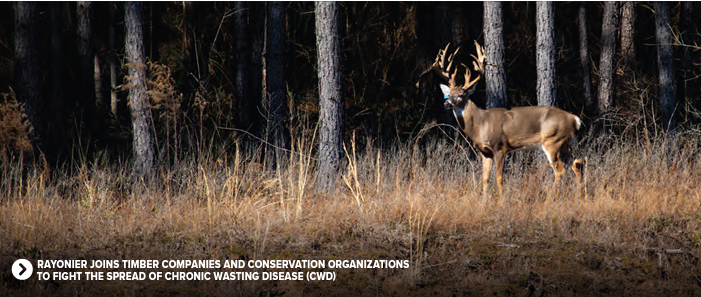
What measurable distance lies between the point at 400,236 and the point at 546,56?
469 centimetres

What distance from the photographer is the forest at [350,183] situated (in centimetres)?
613

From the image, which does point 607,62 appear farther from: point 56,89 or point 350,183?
point 56,89

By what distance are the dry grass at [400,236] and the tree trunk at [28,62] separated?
414 cm

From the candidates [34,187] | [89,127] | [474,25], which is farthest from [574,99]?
[34,187]

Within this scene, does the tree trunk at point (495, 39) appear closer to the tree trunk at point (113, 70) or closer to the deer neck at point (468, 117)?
the deer neck at point (468, 117)

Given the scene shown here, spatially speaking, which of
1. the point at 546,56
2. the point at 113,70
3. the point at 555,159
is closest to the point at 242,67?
the point at 113,70

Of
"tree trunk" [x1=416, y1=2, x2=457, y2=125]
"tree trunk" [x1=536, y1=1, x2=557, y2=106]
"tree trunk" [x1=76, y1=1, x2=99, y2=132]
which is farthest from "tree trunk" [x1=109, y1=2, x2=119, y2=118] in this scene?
"tree trunk" [x1=536, y1=1, x2=557, y2=106]

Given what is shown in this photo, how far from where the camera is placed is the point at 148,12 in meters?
17.8

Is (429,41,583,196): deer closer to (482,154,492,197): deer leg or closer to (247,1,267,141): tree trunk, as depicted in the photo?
(482,154,492,197): deer leg

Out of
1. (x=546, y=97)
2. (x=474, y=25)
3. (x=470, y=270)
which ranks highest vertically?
(x=474, y=25)

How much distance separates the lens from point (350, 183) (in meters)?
8.25

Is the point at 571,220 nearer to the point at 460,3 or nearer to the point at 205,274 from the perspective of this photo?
the point at 205,274

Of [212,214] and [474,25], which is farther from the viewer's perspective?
[474,25]

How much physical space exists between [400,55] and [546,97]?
670 cm
